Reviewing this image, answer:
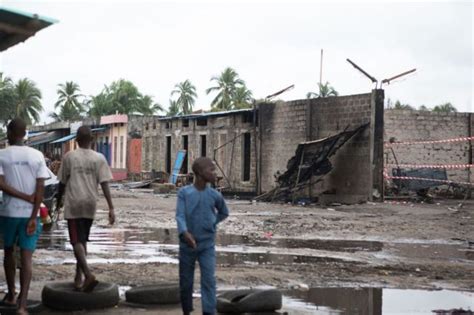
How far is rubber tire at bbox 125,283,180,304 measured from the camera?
270 inches

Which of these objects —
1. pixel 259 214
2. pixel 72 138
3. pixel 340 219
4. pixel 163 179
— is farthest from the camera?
Answer: pixel 72 138

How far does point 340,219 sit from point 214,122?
18743mm

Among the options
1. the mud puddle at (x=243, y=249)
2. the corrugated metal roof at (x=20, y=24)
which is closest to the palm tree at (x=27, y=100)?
the mud puddle at (x=243, y=249)

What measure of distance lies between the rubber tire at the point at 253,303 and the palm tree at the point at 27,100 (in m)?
62.7

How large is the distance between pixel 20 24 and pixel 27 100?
211 feet

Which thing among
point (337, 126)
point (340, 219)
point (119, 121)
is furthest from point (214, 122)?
point (340, 219)

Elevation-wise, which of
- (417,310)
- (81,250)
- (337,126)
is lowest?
(417,310)

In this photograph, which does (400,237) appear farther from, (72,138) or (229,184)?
(72,138)

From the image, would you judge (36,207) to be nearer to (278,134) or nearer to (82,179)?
(82,179)

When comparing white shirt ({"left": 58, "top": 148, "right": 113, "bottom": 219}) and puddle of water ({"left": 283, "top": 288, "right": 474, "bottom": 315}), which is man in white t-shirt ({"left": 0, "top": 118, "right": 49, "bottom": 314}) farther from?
puddle of water ({"left": 283, "top": 288, "right": 474, "bottom": 315})

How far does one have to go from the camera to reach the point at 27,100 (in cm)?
6800

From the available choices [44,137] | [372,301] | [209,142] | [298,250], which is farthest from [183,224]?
[44,137]

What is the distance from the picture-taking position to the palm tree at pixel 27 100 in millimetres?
67000

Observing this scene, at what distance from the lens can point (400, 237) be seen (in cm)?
1444
